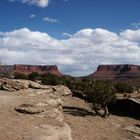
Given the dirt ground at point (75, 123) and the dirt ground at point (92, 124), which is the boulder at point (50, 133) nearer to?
the dirt ground at point (75, 123)

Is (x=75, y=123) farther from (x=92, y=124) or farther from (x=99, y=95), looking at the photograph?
(x=99, y=95)

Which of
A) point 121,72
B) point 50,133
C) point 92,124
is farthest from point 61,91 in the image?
point 121,72

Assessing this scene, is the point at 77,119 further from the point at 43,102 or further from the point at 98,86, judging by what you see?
the point at 98,86

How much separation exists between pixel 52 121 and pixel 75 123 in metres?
5.15

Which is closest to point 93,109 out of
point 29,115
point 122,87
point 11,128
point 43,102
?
point 43,102

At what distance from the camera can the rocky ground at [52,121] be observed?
55.9ft

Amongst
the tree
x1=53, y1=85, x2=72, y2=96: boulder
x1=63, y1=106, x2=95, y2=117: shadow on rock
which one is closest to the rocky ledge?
x1=63, y1=106, x2=95, y2=117: shadow on rock

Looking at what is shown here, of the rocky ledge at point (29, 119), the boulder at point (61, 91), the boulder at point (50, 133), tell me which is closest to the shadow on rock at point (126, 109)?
the boulder at point (61, 91)

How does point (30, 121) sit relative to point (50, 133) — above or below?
above

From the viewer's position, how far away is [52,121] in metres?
19.8

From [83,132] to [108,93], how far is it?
28.5 feet

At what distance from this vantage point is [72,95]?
3922cm

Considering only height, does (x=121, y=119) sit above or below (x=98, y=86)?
below

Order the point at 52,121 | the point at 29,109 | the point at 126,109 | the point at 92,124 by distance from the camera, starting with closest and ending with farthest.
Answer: the point at 52,121 → the point at 29,109 → the point at 92,124 → the point at 126,109
